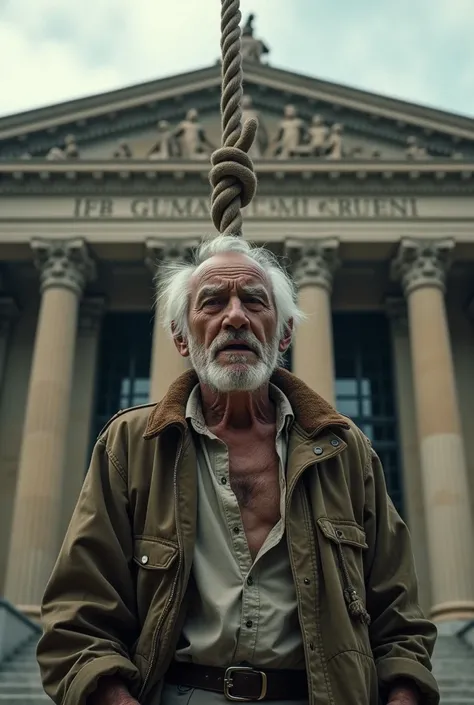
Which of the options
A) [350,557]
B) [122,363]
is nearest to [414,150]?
[122,363]

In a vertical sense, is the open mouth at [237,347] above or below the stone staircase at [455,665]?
above

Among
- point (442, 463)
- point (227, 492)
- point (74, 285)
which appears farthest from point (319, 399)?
point (74, 285)

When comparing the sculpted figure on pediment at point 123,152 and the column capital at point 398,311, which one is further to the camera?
the column capital at point 398,311

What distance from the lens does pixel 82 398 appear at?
28.1 m

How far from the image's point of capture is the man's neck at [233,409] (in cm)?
348

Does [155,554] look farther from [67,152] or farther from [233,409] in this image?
[67,152]

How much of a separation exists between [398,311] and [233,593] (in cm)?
2657

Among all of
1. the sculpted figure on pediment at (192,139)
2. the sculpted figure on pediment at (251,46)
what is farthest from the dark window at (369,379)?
the sculpted figure on pediment at (251,46)

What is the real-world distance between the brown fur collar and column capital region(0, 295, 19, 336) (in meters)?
26.6

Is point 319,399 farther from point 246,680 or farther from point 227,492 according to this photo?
point 246,680

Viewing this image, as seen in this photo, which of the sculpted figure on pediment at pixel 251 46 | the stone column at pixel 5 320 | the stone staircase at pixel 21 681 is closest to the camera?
the stone staircase at pixel 21 681

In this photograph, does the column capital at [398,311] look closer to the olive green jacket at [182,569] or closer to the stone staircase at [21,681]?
the stone staircase at [21,681]

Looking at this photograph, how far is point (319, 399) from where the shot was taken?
11.6ft

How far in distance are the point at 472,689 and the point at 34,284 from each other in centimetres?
2171
